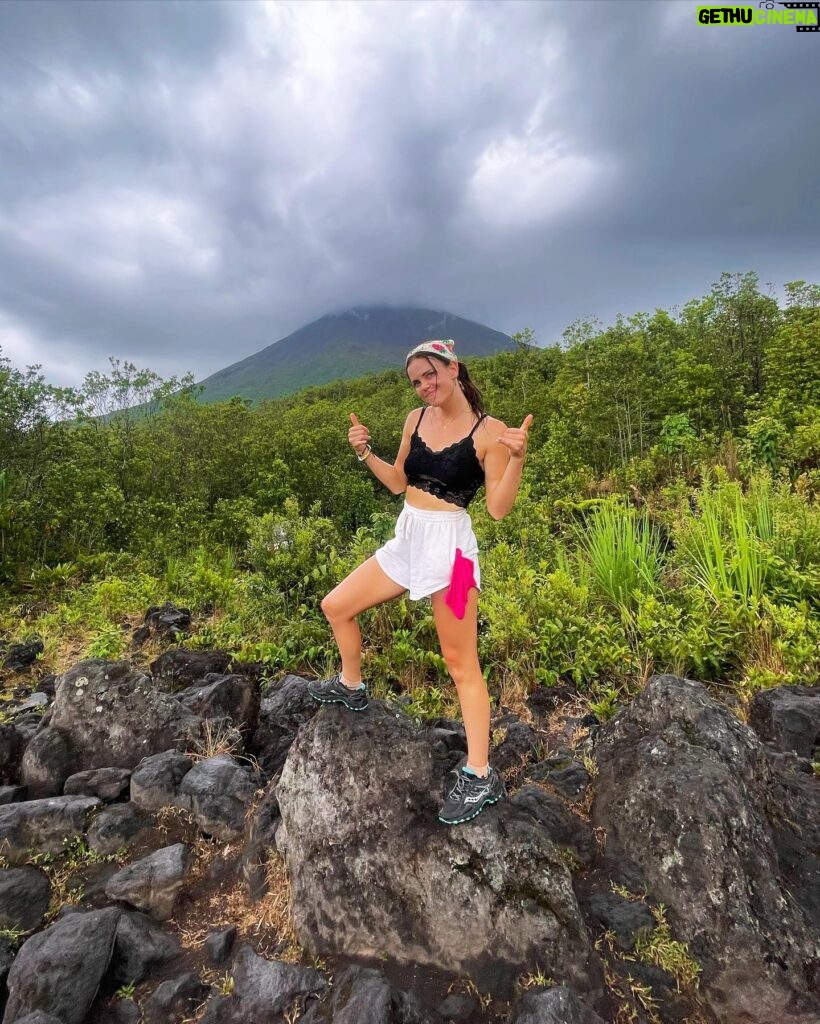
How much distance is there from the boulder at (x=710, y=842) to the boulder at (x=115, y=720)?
2.79 meters

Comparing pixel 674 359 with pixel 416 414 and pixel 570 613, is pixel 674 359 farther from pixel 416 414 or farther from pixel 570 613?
pixel 416 414

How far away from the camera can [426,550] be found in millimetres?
2566

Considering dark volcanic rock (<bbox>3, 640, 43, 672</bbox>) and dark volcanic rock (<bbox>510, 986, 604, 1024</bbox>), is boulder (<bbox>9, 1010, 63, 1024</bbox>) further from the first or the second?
dark volcanic rock (<bbox>3, 640, 43, 672</bbox>)

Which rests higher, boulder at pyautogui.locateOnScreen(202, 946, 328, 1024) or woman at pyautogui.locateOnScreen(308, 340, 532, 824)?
woman at pyautogui.locateOnScreen(308, 340, 532, 824)

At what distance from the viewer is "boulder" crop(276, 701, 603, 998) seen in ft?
7.25

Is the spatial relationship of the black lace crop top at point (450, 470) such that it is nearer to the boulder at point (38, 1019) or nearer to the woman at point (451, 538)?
the woman at point (451, 538)

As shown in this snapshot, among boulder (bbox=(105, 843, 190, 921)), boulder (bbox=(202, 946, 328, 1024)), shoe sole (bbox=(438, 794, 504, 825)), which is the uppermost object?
shoe sole (bbox=(438, 794, 504, 825))

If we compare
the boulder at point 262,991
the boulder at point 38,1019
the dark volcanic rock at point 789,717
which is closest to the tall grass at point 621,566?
the dark volcanic rock at point 789,717

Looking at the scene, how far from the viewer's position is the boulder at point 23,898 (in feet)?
8.38

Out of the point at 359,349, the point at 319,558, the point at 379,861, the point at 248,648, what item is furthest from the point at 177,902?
the point at 359,349

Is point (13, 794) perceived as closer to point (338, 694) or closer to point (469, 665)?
point (338, 694)

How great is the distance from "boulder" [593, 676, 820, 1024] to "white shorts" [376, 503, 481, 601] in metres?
1.29

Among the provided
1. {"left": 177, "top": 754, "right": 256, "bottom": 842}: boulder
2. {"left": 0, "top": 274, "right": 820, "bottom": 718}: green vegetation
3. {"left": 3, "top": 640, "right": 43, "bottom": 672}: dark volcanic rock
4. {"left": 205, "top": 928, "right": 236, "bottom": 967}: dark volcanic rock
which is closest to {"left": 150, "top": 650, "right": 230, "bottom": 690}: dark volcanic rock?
{"left": 0, "top": 274, "right": 820, "bottom": 718}: green vegetation

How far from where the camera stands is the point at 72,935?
2338mm
